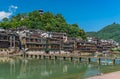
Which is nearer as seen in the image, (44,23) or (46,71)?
(46,71)

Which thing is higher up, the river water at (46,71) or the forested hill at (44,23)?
the forested hill at (44,23)

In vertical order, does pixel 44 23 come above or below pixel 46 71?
above

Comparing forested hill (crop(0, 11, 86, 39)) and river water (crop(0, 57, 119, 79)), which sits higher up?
forested hill (crop(0, 11, 86, 39))

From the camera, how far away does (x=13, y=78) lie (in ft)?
111

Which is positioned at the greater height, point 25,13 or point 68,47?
point 25,13

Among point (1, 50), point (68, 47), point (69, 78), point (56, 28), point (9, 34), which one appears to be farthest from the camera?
point (56, 28)

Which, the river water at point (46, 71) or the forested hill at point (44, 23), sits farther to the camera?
the forested hill at point (44, 23)

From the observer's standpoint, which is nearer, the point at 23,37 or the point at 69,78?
the point at 69,78

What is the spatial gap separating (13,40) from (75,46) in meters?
34.3

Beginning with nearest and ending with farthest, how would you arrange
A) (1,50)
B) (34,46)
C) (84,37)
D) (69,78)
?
1. (69,78)
2. (1,50)
3. (34,46)
4. (84,37)

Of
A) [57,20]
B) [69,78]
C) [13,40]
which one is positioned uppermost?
[57,20]

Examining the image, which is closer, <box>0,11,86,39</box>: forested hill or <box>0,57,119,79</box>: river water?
<box>0,57,119,79</box>: river water

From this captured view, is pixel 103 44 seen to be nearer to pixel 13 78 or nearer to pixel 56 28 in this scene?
pixel 56 28

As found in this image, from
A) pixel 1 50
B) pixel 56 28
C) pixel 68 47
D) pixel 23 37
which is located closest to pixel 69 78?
pixel 1 50
